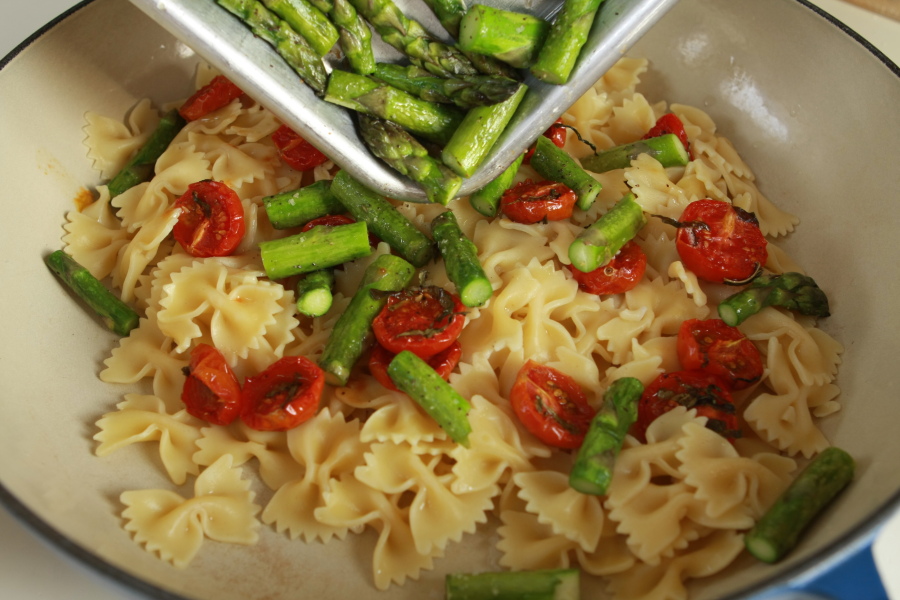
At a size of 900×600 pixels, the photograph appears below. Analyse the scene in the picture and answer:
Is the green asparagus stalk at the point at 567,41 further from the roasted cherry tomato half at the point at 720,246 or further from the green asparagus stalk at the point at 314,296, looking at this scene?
the green asparagus stalk at the point at 314,296

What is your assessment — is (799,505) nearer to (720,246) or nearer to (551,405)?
(551,405)

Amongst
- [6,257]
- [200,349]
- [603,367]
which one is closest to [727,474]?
[603,367]

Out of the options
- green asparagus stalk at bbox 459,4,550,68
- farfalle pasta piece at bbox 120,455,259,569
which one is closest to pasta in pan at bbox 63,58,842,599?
farfalle pasta piece at bbox 120,455,259,569

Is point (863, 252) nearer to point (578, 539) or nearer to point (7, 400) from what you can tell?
point (578, 539)

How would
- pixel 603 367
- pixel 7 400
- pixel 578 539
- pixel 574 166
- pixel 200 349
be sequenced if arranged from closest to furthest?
1. pixel 578 539
2. pixel 7 400
3. pixel 200 349
4. pixel 603 367
5. pixel 574 166

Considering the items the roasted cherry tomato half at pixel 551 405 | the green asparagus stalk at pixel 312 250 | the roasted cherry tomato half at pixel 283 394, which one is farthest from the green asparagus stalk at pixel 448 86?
the roasted cherry tomato half at pixel 283 394

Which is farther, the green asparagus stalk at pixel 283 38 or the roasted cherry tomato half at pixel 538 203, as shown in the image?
the roasted cherry tomato half at pixel 538 203
